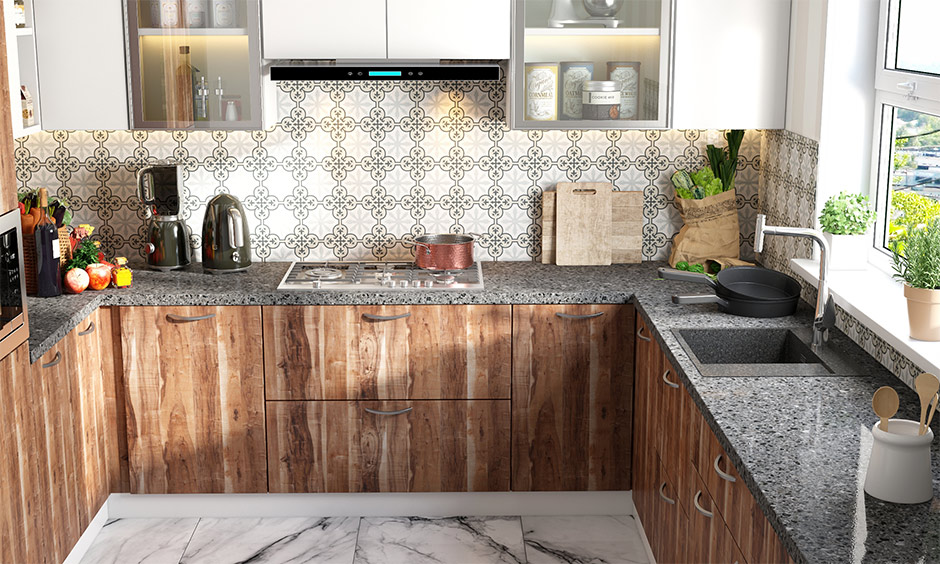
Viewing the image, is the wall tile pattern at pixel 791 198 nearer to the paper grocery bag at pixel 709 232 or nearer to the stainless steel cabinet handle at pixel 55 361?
the paper grocery bag at pixel 709 232

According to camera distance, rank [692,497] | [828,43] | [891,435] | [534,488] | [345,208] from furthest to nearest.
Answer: [345,208]
[534,488]
[828,43]
[692,497]
[891,435]

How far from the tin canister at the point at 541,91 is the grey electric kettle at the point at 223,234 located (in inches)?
44.7

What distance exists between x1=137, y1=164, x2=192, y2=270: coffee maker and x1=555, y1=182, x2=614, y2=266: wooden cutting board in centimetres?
143

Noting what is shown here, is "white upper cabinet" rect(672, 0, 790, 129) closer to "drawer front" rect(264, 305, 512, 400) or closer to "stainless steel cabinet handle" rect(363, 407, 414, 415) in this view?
"drawer front" rect(264, 305, 512, 400)

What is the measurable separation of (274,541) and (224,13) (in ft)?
6.06

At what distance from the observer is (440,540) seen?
11.7 ft

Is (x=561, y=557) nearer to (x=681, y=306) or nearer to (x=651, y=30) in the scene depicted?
(x=681, y=306)

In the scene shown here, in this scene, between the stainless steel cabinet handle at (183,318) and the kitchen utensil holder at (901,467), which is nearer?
the kitchen utensil holder at (901,467)

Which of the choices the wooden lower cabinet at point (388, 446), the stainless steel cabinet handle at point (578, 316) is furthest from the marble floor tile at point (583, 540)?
the stainless steel cabinet handle at point (578, 316)

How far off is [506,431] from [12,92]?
2023 millimetres


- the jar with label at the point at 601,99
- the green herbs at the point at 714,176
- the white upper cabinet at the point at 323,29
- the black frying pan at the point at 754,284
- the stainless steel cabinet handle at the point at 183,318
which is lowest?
the stainless steel cabinet handle at the point at 183,318

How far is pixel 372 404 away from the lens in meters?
3.60

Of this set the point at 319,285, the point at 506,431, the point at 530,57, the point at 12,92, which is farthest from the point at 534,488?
the point at 12,92

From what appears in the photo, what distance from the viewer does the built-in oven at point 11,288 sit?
107 inches
